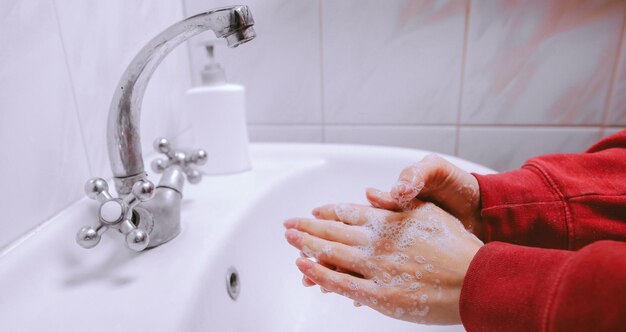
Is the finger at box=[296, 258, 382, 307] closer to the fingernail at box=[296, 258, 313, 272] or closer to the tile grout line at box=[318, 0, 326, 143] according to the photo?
the fingernail at box=[296, 258, 313, 272]

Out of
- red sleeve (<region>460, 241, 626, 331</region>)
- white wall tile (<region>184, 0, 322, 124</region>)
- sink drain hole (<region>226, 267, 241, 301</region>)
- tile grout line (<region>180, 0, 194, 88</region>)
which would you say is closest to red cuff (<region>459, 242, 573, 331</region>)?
red sleeve (<region>460, 241, 626, 331</region>)

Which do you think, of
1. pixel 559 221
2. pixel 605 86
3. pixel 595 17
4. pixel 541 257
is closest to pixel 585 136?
pixel 605 86

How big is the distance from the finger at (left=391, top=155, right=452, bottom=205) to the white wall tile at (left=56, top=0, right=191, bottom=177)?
0.35 metres

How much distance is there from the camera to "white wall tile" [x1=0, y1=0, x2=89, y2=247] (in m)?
0.32

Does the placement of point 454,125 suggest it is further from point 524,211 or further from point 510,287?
point 510,287

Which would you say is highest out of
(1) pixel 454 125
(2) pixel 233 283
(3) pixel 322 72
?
(3) pixel 322 72

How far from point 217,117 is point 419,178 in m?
0.31

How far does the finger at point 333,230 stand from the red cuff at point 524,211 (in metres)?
0.16

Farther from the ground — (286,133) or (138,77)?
(138,77)

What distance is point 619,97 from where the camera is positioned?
625mm

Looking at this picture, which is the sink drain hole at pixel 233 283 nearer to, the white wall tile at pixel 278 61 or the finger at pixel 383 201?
the finger at pixel 383 201

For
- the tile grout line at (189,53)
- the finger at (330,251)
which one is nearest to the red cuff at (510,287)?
the finger at (330,251)

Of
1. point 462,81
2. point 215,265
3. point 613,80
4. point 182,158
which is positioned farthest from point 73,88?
point 613,80

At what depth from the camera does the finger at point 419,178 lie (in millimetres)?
357
